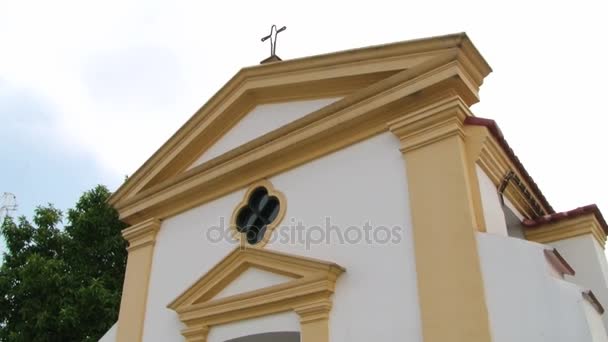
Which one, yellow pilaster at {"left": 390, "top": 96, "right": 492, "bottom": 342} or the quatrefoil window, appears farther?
the quatrefoil window

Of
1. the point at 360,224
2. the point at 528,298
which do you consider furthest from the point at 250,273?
the point at 528,298

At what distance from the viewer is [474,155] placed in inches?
192

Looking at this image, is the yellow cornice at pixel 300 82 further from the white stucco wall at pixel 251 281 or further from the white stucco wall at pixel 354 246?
the white stucco wall at pixel 251 281

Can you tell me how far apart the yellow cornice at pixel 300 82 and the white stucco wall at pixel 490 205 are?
2.59 feet

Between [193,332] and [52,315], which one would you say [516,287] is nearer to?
[193,332]

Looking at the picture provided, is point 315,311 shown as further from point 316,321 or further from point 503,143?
point 503,143

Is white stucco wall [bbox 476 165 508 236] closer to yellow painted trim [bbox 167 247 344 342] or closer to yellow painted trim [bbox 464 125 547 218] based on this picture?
yellow painted trim [bbox 464 125 547 218]

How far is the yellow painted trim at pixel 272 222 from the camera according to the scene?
595 centimetres

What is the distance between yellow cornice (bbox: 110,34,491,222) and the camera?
5.13 meters

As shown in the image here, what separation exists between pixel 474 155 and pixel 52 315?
1047cm

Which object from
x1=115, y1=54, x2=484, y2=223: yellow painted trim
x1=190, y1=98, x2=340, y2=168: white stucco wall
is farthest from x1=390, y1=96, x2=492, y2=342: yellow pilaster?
x1=190, y1=98, x2=340, y2=168: white stucco wall

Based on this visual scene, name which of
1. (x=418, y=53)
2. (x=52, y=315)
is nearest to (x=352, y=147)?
(x=418, y=53)

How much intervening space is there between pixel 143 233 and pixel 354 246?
3687 millimetres

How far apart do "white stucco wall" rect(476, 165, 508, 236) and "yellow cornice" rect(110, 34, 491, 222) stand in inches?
31.1
